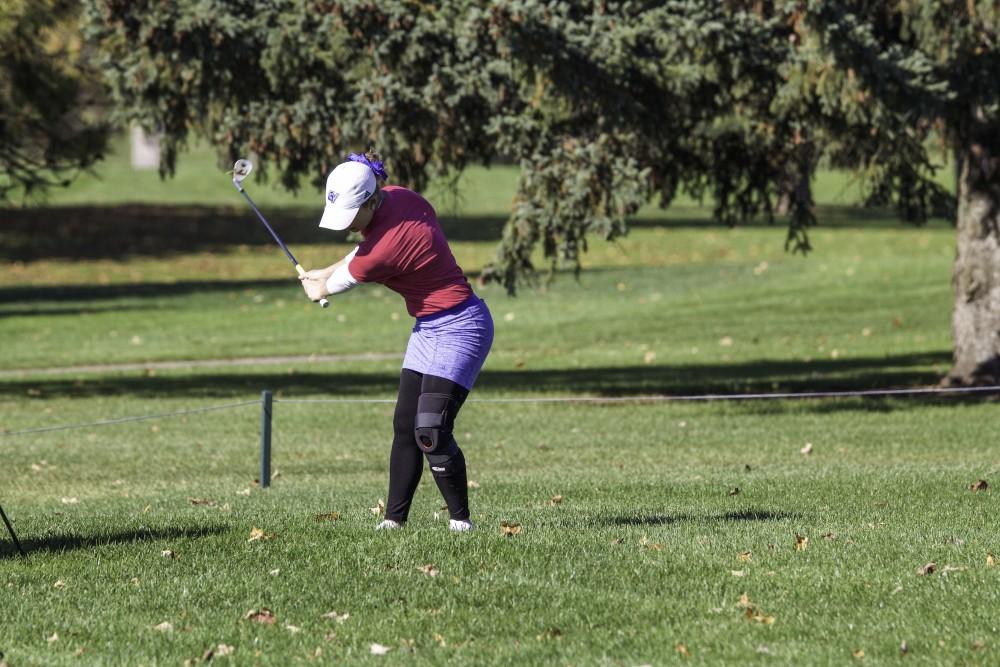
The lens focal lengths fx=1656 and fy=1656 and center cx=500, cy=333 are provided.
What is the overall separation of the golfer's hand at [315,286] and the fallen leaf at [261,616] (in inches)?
64.3

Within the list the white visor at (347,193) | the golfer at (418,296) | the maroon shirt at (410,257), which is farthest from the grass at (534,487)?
the white visor at (347,193)

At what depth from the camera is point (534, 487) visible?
11.7 meters

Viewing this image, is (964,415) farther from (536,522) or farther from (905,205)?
(536,522)

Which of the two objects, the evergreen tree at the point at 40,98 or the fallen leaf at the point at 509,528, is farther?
the evergreen tree at the point at 40,98

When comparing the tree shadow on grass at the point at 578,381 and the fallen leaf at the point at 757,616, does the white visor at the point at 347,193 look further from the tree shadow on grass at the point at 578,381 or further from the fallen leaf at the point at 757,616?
the tree shadow on grass at the point at 578,381

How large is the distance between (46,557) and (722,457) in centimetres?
765

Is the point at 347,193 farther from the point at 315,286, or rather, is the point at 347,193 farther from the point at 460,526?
the point at 460,526

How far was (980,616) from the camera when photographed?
668 centimetres

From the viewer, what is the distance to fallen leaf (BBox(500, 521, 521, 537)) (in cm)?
853

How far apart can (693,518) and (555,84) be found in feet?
25.3

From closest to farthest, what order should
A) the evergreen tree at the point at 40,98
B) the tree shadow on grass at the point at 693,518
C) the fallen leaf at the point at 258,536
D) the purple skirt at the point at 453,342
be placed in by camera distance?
1. the purple skirt at the point at 453,342
2. the fallen leaf at the point at 258,536
3. the tree shadow on grass at the point at 693,518
4. the evergreen tree at the point at 40,98

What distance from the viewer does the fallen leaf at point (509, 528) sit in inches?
336

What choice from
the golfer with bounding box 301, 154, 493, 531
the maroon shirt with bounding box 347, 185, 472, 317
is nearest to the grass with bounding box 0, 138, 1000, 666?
the golfer with bounding box 301, 154, 493, 531

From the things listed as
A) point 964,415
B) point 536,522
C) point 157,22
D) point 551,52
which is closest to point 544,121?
point 551,52
